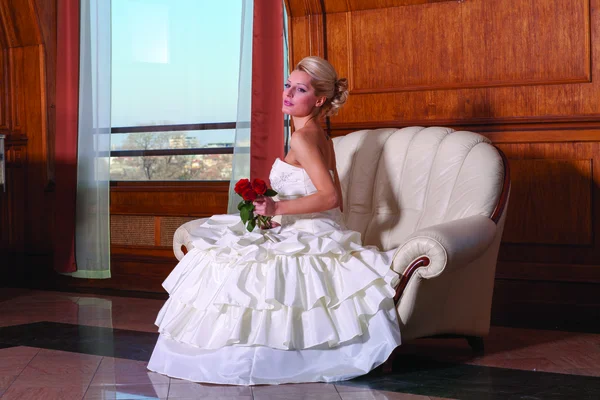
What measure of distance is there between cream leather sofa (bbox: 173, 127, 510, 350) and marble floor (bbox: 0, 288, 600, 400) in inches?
7.3

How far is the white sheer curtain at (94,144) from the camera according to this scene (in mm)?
5152

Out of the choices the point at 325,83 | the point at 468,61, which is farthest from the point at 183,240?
the point at 468,61

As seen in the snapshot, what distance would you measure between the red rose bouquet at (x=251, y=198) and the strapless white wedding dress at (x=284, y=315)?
98 mm

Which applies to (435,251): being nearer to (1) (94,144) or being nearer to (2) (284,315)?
(2) (284,315)

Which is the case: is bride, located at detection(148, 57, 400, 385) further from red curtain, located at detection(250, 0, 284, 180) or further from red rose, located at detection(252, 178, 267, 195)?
red curtain, located at detection(250, 0, 284, 180)

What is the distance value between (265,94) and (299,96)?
4.39 ft

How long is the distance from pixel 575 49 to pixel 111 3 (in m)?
3.25

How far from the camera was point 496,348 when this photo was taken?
10.8 ft

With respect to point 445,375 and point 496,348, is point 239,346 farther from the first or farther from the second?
point 496,348

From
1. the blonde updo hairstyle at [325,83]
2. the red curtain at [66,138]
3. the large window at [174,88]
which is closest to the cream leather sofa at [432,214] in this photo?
the blonde updo hairstyle at [325,83]

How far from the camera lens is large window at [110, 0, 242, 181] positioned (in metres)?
5.22

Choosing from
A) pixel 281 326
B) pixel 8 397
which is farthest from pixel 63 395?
pixel 281 326

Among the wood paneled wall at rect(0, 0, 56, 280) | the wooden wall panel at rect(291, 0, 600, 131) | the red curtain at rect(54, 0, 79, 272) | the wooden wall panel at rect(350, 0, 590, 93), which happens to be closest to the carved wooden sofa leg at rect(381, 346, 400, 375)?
the wooden wall panel at rect(291, 0, 600, 131)

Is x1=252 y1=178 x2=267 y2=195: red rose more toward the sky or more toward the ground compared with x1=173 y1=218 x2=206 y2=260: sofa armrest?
more toward the sky
